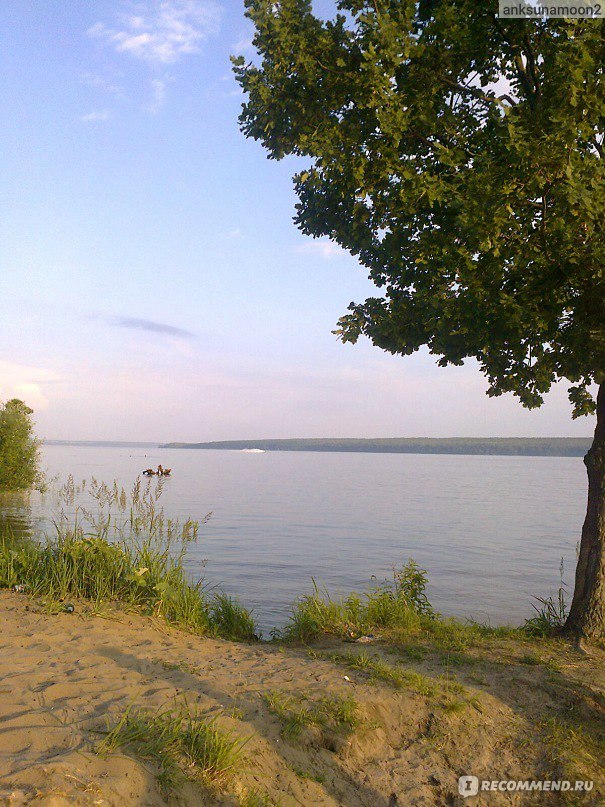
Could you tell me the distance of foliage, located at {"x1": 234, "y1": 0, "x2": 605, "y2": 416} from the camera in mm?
7414

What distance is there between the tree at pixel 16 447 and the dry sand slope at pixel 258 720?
2542 cm

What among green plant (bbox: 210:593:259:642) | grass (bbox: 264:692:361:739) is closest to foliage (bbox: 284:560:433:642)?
green plant (bbox: 210:593:259:642)

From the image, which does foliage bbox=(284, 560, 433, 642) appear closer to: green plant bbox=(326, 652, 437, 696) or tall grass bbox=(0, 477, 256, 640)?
tall grass bbox=(0, 477, 256, 640)

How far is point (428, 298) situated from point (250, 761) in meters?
6.12

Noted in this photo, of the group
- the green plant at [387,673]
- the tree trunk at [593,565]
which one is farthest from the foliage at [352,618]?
the tree trunk at [593,565]

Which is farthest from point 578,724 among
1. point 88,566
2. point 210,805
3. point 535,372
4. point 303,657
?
point 88,566

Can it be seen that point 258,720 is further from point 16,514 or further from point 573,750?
point 16,514

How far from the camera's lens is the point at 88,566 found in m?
10.0

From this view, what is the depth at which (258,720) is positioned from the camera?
5629mm

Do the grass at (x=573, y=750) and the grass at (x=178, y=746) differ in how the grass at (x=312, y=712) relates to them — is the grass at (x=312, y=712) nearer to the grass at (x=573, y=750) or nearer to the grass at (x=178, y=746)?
the grass at (x=178, y=746)

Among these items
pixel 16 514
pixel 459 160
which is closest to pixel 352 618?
pixel 459 160

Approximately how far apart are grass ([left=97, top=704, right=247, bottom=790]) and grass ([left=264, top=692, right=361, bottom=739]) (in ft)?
2.45

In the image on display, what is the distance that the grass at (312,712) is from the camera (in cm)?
570

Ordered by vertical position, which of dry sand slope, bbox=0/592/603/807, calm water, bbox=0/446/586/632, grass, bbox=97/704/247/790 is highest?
grass, bbox=97/704/247/790
